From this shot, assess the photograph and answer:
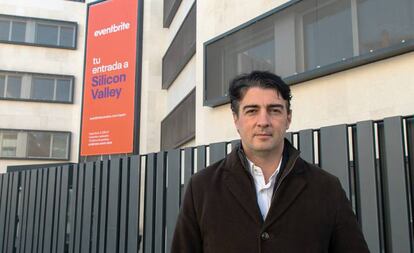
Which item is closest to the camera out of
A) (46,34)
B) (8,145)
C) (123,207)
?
(123,207)

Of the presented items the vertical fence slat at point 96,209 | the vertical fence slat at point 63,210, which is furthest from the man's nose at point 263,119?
the vertical fence slat at point 63,210

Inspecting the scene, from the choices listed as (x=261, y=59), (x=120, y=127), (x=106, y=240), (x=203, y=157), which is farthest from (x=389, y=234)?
(x=120, y=127)

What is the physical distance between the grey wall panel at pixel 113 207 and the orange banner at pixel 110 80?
1277 cm

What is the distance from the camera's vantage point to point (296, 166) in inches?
95.3

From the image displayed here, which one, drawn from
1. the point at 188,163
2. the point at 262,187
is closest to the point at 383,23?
the point at 188,163

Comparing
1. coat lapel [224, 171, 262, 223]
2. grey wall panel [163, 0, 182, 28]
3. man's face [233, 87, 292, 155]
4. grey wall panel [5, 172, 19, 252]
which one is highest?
grey wall panel [163, 0, 182, 28]

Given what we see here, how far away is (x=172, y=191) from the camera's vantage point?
6855 mm

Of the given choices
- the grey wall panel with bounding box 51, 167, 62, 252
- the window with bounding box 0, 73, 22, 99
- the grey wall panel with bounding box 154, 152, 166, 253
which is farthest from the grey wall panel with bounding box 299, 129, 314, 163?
the window with bounding box 0, 73, 22, 99

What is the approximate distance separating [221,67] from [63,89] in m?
17.9

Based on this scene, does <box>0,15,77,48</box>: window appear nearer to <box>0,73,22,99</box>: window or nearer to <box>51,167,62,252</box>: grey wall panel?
<box>0,73,22,99</box>: window

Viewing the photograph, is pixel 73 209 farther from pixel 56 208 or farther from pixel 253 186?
pixel 253 186

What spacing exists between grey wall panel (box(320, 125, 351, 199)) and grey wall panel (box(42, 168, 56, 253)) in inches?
241

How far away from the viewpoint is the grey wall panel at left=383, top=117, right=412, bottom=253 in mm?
4457

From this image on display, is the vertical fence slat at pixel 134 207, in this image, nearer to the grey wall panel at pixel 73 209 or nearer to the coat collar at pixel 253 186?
the grey wall panel at pixel 73 209
